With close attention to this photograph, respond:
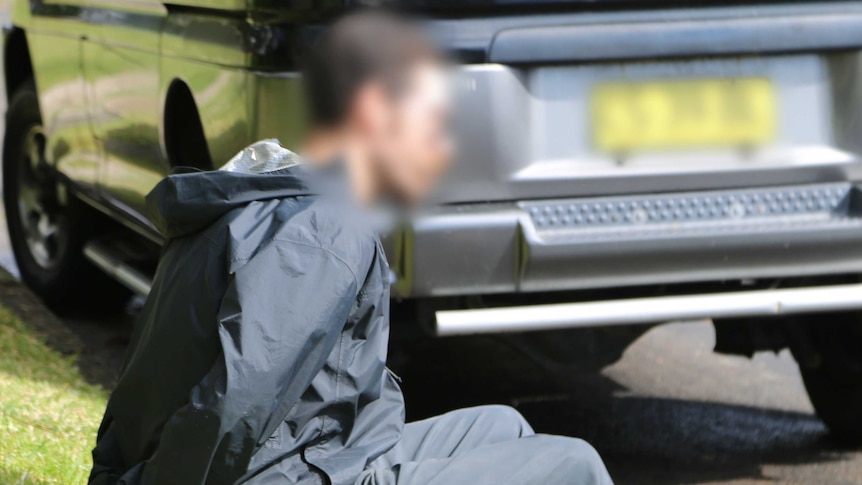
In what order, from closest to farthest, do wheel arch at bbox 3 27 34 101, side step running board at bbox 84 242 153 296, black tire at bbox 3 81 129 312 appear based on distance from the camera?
side step running board at bbox 84 242 153 296 < black tire at bbox 3 81 129 312 < wheel arch at bbox 3 27 34 101

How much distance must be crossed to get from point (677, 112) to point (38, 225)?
338cm

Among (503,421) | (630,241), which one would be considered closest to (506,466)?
(503,421)

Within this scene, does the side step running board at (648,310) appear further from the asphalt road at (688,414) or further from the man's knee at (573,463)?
the man's knee at (573,463)

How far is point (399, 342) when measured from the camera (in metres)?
3.51

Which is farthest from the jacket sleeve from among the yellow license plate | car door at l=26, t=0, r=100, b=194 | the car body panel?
car door at l=26, t=0, r=100, b=194

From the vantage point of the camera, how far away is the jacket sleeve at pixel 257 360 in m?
1.83

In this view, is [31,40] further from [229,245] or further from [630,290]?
[229,245]

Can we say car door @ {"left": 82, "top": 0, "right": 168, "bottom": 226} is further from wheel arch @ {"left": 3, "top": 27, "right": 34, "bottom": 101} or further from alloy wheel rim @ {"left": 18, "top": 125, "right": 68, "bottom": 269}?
wheel arch @ {"left": 3, "top": 27, "right": 34, "bottom": 101}

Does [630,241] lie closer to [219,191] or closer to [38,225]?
[219,191]

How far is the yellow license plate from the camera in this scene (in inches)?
129

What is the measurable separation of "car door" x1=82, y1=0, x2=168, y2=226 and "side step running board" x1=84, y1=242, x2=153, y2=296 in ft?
0.63

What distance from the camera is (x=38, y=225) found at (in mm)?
5711

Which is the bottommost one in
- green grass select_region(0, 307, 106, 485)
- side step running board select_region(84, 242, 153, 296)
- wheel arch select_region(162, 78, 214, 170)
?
green grass select_region(0, 307, 106, 485)

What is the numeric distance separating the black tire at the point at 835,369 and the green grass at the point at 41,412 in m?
2.16
